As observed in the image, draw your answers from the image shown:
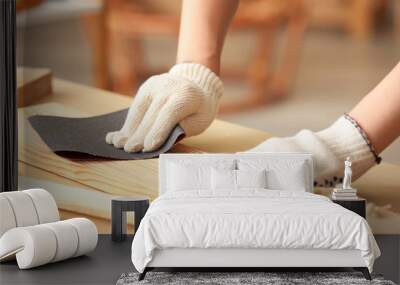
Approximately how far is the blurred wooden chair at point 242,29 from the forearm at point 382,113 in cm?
61

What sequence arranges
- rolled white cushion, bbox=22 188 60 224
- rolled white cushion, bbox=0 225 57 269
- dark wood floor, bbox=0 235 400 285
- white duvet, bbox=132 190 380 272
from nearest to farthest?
1. white duvet, bbox=132 190 380 272
2. dark wood floor, bbox=0 235 400 285
3. rolled white cushion, bbox=0 225 57 269
4. rolled white cushion, bbox=22 188 60 224

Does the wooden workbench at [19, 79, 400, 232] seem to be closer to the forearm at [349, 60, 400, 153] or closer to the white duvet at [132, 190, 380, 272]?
the forearm at [349, 60, 400, 153]

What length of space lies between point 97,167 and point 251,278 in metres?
2.01

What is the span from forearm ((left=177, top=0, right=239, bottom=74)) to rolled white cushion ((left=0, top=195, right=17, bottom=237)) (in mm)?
1816

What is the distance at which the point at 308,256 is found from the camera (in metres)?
4.21

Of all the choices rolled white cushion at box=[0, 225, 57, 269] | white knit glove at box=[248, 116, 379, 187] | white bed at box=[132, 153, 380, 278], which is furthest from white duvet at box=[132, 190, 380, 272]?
white knit glove at box=[248, 116, 379, 187]

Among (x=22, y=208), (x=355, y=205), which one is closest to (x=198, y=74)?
(x=355, y=205)

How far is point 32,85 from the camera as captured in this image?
6035 mm

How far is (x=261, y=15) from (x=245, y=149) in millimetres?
1035

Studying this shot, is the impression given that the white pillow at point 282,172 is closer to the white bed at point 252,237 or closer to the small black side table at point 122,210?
the small black side table at point 122,210

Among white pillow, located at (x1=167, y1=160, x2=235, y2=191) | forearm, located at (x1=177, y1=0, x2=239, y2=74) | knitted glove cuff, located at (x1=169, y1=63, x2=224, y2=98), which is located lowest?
white pillow, located at (x1=167, y1=160, x2=235, y2=191)

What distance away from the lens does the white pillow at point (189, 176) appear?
525 centimetres

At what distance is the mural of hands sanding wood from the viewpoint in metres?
5.67

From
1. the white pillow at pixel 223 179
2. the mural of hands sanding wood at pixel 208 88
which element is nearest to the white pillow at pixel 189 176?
the white pillow at pixel 223 179
